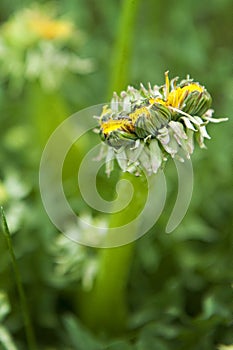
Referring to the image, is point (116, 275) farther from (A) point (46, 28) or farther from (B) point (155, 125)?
(A) point (46, 28)

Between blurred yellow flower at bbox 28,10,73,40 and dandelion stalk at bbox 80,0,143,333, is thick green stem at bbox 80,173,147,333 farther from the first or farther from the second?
blurred yellow flower at bbox 28,10,73,40

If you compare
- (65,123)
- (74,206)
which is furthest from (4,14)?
(74,206)

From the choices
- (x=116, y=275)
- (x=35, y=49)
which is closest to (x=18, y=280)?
(x=116, y=275)

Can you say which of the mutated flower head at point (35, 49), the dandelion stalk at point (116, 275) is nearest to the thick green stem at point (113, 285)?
the dandelion stalk at point (116, 275)

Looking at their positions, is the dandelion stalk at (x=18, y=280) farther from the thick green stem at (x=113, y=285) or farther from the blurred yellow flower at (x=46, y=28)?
the blurred yellow flower at (x=46, y=28)

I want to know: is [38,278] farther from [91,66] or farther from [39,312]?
[91,66]
